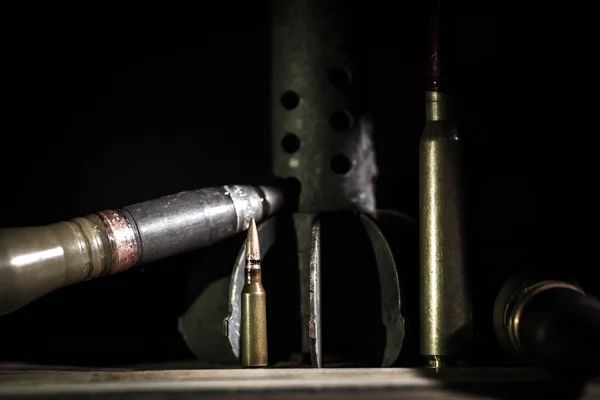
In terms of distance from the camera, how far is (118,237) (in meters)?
1.32

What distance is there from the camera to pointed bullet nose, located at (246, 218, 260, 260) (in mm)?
A: 1435

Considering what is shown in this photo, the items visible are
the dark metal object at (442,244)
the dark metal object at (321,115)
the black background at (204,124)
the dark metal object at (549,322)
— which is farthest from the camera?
the black background at (204,124)

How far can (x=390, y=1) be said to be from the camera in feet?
6.41

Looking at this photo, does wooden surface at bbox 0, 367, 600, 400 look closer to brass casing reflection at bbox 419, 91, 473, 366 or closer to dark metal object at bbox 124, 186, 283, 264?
brass casing reflection at bbox 419, 91, 473, 366

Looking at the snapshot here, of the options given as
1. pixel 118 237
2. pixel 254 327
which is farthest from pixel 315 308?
pixel 118 237

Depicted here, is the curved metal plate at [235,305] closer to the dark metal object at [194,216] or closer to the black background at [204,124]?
the dark metal object at [194,216]

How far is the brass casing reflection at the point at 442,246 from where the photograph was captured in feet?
4.52

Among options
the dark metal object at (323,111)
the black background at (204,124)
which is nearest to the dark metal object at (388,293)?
the dark metal object at (323,111)

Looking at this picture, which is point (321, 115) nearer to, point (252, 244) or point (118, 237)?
point (252, 244)

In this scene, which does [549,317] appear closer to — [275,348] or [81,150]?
[275,348]

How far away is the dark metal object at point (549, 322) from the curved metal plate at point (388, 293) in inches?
8.2

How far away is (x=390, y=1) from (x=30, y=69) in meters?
1.03

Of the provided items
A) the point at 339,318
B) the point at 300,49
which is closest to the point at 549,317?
the point at 339,318

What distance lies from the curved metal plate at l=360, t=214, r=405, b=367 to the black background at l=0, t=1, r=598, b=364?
37 centimetres
